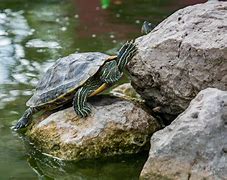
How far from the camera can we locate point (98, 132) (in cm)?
339

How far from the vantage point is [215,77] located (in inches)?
129

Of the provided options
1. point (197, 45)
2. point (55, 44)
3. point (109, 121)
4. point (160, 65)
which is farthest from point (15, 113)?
point (55, 44)

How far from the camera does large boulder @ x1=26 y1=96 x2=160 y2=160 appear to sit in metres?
3.38

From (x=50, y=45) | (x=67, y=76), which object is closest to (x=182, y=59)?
(x=67, y=76)

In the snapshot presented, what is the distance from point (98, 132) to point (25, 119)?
0.67m

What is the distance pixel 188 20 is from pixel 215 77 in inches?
18.4

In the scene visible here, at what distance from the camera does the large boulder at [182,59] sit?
3262mm

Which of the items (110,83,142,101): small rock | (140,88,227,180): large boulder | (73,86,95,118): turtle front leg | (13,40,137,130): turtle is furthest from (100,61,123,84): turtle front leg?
(140,88,227,180): large boulder

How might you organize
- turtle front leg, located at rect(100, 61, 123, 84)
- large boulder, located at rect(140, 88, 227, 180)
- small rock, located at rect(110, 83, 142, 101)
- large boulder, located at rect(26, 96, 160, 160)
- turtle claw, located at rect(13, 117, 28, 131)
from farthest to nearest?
small rock, located at rect(110, 83, 142, 101) < turtle claw, located at rect(13, 117, 28, 131) < turtle front leg, located at rect(100, 61, 123, 84) < large boulder, located at rect(26, 96, 160, 160) < large boulder, located at rect(140, 88, 227, 180)

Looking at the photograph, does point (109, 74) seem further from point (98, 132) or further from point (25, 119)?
point (25, 119)

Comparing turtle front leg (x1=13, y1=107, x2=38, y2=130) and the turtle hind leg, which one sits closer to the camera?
the turtle hind leg

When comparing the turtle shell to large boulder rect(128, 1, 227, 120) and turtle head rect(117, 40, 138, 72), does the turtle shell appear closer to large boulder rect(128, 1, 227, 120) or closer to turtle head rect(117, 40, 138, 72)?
turtle head rect(117, 40, 138, 72)

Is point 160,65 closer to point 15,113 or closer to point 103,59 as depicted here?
point 103,59

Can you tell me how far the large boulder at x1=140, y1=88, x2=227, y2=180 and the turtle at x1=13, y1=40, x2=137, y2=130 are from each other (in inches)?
30.1
